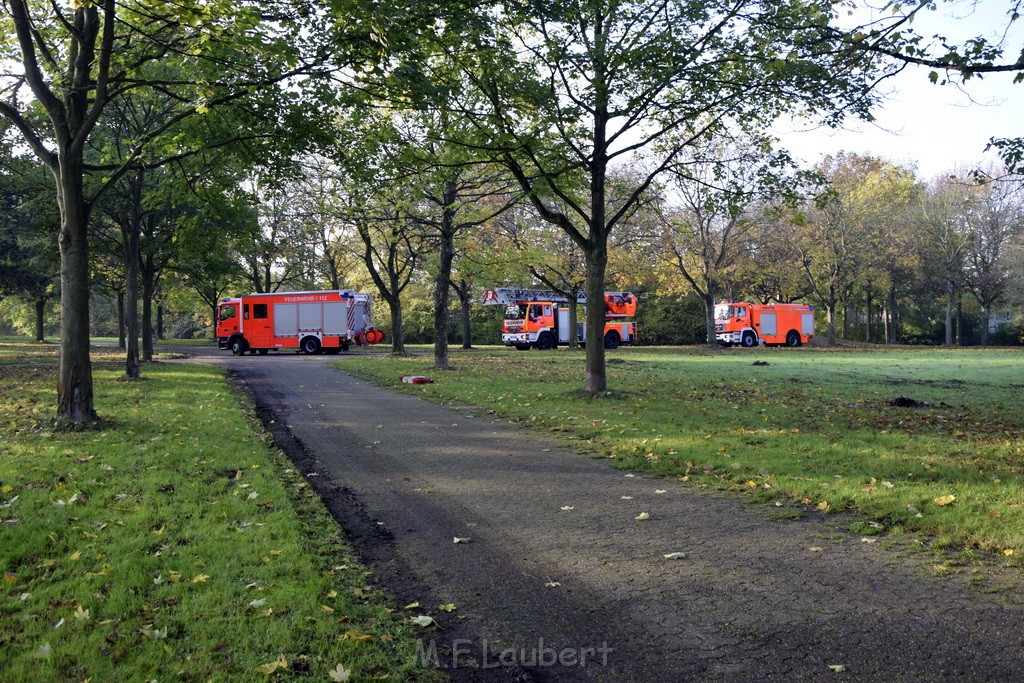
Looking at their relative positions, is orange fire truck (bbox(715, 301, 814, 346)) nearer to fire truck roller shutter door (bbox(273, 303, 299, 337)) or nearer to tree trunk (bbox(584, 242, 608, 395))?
fire truck roller shutter door (bbox(273, 303, 299, 337))

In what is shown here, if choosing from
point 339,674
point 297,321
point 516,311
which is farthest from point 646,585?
point 516,311

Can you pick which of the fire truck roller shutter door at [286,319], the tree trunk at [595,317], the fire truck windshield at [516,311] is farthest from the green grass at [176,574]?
the fire truck windshield at [516,311]

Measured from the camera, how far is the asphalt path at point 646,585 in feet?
13.4

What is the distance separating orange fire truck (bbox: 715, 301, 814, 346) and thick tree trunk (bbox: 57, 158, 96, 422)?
44.5 m

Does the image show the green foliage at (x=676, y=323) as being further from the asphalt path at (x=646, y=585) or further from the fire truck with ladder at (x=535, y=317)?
the asphalt path at (x=646, y=585)

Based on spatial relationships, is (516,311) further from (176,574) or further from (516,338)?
(176,574)

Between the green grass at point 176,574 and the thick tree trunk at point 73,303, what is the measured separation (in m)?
1.90

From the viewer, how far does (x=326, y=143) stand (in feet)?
41.2

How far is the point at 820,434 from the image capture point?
36.8ft

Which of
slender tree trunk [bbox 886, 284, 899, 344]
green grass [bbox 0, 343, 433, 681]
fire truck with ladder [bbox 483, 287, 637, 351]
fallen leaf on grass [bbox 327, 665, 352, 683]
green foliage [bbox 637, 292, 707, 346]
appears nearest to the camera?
fallen leaf on grass [bbox 327, 665, 352, 683]

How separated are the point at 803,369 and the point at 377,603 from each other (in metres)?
24.1

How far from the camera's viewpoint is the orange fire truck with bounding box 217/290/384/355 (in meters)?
40.3

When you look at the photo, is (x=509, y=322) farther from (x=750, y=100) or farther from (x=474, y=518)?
(x=474, y=518)

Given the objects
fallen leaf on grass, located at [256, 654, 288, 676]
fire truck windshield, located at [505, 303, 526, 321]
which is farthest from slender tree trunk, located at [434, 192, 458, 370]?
fallen leaf on grass, located at [256, 654, 288, 676]
